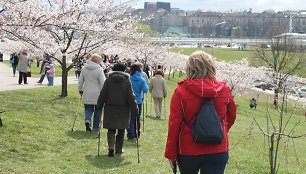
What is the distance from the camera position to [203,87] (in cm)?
434

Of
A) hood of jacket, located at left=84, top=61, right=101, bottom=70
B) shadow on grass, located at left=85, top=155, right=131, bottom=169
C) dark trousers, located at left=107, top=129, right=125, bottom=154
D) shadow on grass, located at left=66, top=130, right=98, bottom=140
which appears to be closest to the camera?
shadow on grass, located at left=85, top=155, right=131, bottom=169

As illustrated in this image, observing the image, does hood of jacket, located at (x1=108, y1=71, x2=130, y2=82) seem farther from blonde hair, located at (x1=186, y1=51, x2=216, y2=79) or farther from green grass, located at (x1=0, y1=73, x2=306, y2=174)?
blonde hair, located at (x1=186, y1=51, x2=216, y2=79)

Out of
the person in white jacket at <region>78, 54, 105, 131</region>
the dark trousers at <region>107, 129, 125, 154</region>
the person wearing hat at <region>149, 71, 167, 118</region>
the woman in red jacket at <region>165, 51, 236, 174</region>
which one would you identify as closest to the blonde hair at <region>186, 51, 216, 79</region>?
the woman in red jacket at <region>165, 51, 236, 174</region>

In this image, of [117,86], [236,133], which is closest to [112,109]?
[117,86]

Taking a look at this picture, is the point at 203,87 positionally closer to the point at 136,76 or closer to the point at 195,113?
the point at 195,113

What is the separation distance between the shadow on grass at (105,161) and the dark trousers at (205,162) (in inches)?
133

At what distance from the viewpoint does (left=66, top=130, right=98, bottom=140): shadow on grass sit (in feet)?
33.0

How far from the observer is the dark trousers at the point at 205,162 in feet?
14.4

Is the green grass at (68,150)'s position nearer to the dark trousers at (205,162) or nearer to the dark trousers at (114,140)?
the dark trousers at (114,140)

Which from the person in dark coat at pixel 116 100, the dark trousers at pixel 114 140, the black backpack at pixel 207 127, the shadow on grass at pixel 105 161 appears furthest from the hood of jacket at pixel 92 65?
the black backpack at pixel 207 127

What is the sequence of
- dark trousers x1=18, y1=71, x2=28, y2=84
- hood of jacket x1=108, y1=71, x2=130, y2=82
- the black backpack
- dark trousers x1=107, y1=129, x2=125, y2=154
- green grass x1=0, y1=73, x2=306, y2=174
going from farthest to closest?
dark trousers x1=18, y1=71, x2=28, y2=84
dark trousers x1=107, y1=129, x2=125, y2=154
hood of jacket x1=108, y1=71, x2=130, y2=82
green grass x1=0, y1=73, x2=306, y2=174
the black backpack

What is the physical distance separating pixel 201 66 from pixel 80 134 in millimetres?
6395

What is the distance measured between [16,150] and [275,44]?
50258mm

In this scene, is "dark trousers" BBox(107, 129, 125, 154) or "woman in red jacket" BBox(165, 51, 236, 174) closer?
"woman in red jacket" BBox(165, 51, 236, 174)
